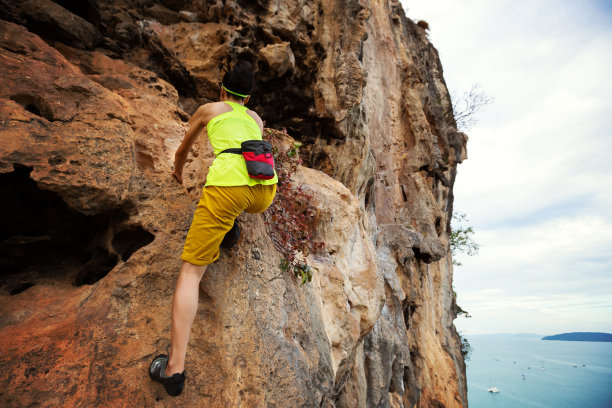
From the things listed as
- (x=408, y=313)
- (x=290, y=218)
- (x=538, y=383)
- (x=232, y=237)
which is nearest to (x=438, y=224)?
(x=408, y=313)

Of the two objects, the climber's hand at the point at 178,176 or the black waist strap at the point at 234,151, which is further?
the climber's hand at the point at 178,176

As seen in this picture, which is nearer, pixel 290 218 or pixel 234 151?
pixel 234 151

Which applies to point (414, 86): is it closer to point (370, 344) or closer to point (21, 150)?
point (370, 344)

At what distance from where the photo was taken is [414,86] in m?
12.5

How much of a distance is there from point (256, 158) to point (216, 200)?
A: 0.43 m

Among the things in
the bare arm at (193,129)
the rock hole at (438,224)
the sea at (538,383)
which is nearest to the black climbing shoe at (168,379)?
the bare arm at (193,129)

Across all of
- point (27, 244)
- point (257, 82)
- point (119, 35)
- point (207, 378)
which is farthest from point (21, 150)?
point (257, 82)

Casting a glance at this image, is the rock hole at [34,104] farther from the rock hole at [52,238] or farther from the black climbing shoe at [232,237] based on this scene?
the black climbing shoe at [232,237]

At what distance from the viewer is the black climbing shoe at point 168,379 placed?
1996 millimetres

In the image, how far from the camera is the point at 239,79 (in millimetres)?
2604

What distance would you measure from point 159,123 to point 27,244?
1689 millimetres

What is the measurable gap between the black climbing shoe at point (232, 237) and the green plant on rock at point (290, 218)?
0.75 metres

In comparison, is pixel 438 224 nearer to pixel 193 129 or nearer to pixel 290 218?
pixel 290 218

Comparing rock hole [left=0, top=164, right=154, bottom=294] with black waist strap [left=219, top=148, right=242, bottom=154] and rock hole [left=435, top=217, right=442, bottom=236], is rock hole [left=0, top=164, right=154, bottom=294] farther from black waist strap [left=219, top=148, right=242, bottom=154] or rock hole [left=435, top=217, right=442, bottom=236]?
rock hole [left=435, top=217, right=442, bottom=236]
